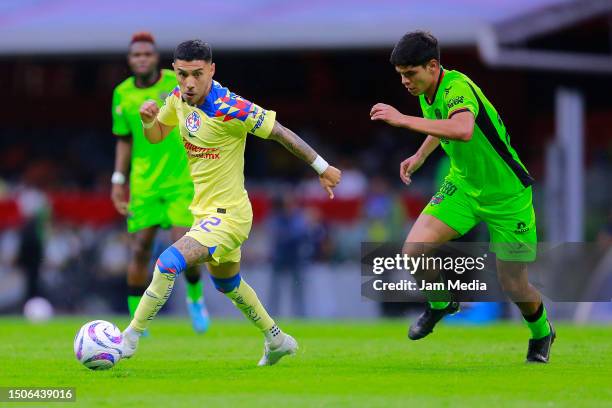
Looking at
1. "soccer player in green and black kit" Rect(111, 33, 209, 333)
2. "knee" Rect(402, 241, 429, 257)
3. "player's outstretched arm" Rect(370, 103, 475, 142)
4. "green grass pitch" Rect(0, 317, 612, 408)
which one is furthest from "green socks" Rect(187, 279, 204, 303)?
"player's outstretched arm" Rect(370, 103, 475, 142)

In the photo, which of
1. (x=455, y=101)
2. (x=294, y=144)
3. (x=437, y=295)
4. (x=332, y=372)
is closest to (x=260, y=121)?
(x=294, y=144)

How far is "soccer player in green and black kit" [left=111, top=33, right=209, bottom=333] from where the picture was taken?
42.1 ft

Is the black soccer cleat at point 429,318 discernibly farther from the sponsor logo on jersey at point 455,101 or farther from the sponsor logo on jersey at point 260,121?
the sponsor logo on jersey at point 260,121

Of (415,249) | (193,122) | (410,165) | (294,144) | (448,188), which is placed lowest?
(415,249)

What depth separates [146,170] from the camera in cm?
1292

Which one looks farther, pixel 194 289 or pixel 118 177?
pixel 194 289

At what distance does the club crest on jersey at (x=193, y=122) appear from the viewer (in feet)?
31.2

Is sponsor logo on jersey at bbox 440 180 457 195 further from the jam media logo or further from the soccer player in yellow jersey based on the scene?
the soccer player in yellow jersey

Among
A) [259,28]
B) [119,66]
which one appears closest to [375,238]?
[259,28]

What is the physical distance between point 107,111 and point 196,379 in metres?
20.9

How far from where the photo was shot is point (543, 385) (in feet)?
28.2

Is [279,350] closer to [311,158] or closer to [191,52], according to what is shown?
[311,158]

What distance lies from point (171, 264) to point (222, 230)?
20.4 inches

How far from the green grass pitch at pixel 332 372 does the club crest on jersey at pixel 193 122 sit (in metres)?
1.78
